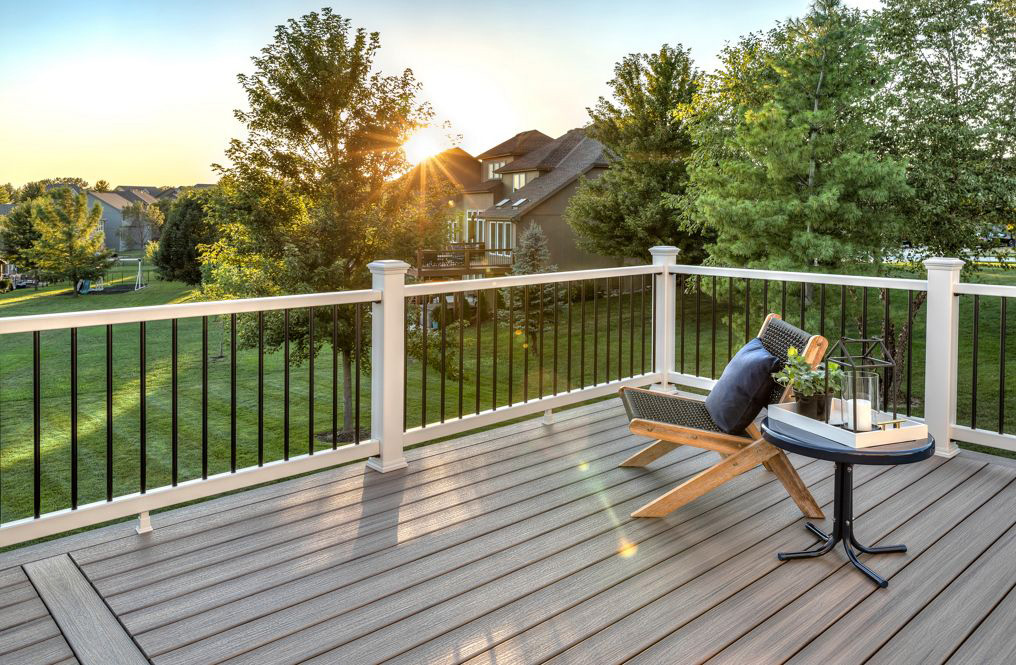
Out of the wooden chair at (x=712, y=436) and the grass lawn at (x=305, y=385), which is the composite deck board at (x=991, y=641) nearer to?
the wooden chair at (x=712, y=436)

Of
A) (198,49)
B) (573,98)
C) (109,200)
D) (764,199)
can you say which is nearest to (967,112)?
(764,199)

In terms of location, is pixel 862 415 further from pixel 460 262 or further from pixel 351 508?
pixel 460 262

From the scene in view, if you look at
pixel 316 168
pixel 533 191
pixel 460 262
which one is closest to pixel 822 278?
pixel 316 168

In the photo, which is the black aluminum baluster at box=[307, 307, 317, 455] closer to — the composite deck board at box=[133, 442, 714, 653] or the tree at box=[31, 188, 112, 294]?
the composite deck board at box=[133, 442, 714, 653]

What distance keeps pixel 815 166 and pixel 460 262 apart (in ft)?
40.9

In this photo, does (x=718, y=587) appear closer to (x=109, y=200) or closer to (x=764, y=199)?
(x=764, y=199)

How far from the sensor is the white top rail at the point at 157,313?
2553 mm

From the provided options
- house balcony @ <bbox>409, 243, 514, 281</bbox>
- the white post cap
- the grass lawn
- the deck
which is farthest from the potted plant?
house balcony @ <bbox>409, 243, 514, 281</bbox>

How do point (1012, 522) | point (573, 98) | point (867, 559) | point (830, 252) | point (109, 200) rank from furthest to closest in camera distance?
1. point (109, 200)
2. point (573, 98)
3. point (830, 252)
4. point (1012, 522)
5. point (867, 559)

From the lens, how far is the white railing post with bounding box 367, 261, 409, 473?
143 inches

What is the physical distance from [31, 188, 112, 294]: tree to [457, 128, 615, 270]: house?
106 feet

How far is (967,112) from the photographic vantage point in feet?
40.9

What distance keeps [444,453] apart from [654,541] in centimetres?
143

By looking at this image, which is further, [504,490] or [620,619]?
[504,490]
